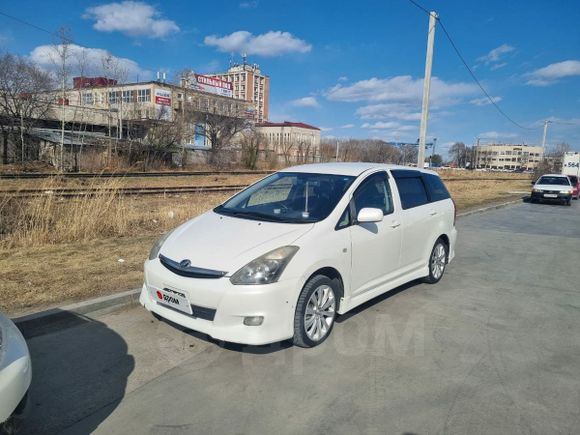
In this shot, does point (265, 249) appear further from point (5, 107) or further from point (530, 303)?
point (5, 107)

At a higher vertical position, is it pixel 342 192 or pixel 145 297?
pixel 342 192

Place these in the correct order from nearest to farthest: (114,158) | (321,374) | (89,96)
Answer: (321,374), (114,158), (89,96)

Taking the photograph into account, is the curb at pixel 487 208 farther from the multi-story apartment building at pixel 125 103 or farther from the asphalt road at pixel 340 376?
the multi-story apartment building at pixel 125 103

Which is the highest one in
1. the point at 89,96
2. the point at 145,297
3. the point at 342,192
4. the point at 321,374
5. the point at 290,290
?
the point at 89,96

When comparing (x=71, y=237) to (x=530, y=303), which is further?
(x=71, y=237)

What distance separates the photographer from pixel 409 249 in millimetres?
5371

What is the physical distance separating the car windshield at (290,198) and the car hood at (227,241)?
209 millimetres

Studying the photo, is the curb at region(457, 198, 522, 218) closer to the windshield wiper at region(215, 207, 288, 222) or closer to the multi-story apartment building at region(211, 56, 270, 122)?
the windshield wiper at region(215, 207, 288, 222)

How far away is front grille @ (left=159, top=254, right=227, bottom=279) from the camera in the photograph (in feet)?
11.8

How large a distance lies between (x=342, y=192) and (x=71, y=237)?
223 inches

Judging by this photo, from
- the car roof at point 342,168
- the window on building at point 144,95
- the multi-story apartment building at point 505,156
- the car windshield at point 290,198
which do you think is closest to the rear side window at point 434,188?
the car roof at point 342,168

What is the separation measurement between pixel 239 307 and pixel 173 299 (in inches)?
27.7

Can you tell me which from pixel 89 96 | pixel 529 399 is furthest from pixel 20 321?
pixel 89 96

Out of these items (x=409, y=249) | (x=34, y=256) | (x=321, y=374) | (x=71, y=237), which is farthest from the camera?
(x=71, y=237)
